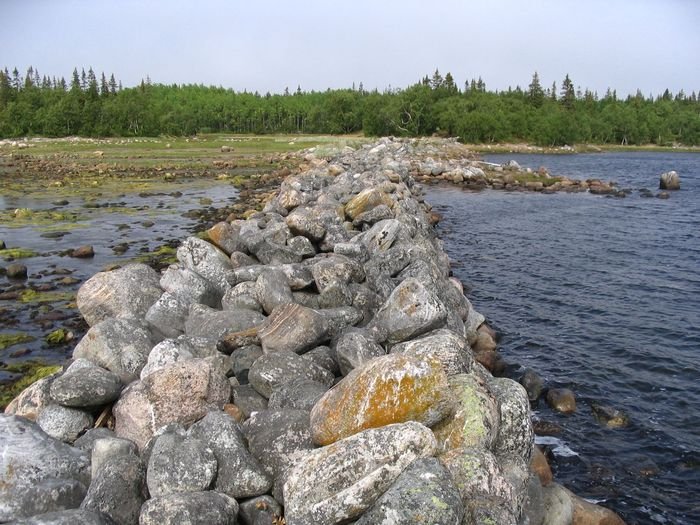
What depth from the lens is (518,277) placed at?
2492 cm

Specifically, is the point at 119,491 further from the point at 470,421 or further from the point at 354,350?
the point at 470,421

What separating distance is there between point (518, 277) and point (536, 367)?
31.4ft

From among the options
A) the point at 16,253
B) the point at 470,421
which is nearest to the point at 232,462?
the point at 470,421

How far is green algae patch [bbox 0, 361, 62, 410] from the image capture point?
13.5 m

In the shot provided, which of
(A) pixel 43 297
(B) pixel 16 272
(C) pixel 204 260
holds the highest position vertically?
(C) pixel 204 260

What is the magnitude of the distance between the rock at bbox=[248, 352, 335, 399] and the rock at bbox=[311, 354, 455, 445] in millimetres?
2132

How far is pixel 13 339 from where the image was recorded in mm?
17094

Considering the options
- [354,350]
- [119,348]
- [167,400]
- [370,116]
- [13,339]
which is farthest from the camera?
[370,116]

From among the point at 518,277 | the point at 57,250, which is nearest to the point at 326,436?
the point at 518,277

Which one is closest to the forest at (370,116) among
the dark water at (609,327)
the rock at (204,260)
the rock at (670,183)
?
the rock at (670,183)

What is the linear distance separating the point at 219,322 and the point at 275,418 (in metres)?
4.22

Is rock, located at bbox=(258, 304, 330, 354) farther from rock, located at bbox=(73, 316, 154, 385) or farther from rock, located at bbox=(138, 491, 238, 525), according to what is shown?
rock, located at bbox=(138, 491, 238, 525)

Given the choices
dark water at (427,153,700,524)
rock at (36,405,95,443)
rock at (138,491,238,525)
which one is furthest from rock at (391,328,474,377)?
rock at (36,405,95,443)

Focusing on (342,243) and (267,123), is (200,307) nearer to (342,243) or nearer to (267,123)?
(342,243)
